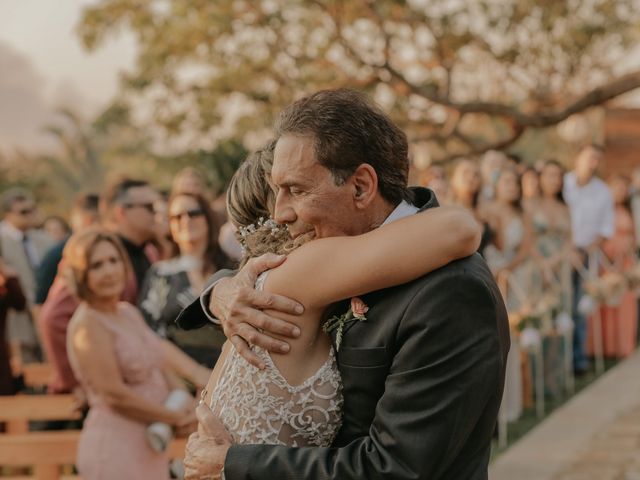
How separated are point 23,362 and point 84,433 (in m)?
5.07

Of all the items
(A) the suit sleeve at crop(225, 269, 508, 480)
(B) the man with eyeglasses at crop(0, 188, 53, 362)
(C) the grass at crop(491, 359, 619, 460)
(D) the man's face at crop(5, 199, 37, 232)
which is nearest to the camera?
(A) the suit sleeve at crop(225, 269, 508, 480)

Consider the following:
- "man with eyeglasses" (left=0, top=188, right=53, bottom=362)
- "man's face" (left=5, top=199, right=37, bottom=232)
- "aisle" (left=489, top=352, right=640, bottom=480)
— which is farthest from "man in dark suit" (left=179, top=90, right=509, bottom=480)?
"man's face" (left=5, top=199, right=37, bottom=232)

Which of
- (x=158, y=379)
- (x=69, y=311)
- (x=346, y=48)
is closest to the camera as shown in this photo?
(x=158, y=379)

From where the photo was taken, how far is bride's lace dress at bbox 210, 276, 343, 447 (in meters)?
2.21

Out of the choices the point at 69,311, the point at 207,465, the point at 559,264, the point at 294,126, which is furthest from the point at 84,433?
the point at 559,264

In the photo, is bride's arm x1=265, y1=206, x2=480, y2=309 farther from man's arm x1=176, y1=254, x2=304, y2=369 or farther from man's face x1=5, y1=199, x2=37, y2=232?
man's face x1=5, y1=199, x2=37, y2=232

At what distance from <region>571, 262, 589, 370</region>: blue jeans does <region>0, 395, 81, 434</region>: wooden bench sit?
661 cm

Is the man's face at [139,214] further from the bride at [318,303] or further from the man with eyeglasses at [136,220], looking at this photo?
the bride at [318,303]

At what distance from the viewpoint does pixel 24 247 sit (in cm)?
1054

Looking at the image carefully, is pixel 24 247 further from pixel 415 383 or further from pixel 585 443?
pixel 415 383

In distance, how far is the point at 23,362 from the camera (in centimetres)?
958

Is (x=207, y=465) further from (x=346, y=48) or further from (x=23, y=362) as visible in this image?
(x=346, y=48)

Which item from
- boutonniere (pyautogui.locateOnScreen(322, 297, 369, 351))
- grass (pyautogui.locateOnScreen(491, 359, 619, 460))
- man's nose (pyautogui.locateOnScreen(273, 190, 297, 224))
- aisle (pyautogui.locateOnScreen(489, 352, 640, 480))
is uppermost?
man's nose (pyautogui.locateOnScreen(273, 190, 297, 224))

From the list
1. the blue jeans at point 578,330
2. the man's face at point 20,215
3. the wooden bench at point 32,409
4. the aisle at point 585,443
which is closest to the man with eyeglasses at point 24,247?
the man's face at point 20,215
